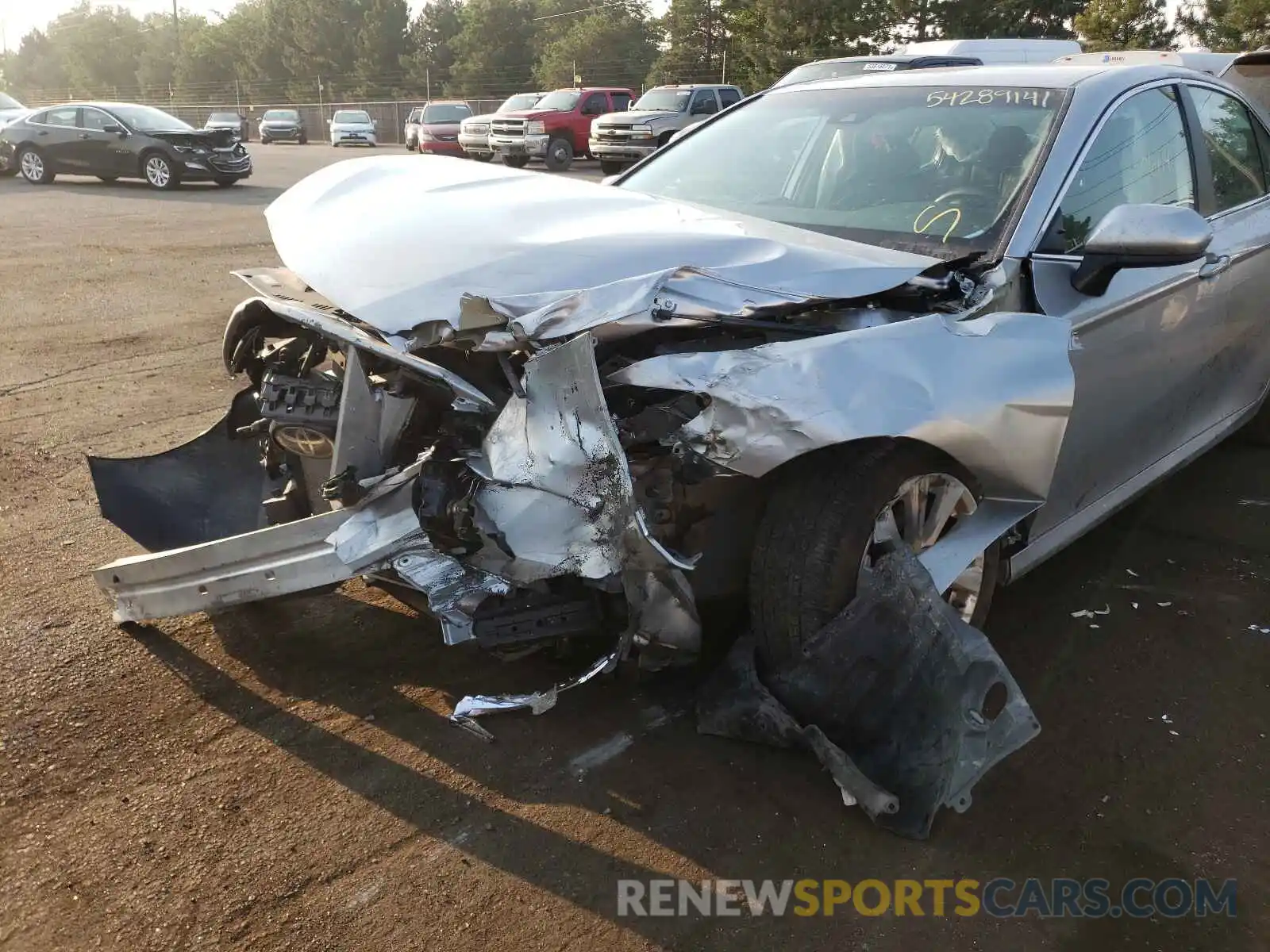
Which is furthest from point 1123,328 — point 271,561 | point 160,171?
point 160,171

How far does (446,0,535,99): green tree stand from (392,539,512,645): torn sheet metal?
5764 centimetres

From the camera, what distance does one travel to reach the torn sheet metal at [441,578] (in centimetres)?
243

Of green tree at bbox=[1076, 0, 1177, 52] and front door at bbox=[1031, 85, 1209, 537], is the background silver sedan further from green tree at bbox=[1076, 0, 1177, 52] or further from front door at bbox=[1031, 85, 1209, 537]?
green tree at bbox=[1076, 0, 1177, 52]

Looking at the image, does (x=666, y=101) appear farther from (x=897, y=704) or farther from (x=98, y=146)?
(x=897, y=704)

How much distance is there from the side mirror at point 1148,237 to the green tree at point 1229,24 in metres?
20.2

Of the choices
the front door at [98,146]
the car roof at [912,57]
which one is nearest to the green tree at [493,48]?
the front door at [98,146]

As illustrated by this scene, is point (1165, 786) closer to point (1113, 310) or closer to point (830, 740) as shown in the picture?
point (830, 740)

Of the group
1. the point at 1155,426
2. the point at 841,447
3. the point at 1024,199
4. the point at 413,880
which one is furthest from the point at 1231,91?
the point at 413,880

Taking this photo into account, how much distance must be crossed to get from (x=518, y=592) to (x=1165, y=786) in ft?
5.95

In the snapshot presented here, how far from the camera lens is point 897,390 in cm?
234

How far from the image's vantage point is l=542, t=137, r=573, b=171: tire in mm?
24578

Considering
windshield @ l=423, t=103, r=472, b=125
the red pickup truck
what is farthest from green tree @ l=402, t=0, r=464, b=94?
the red pickup truck

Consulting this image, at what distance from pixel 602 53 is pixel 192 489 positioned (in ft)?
168

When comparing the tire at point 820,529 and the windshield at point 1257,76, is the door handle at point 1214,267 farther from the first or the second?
the windshield at point 1257,76
